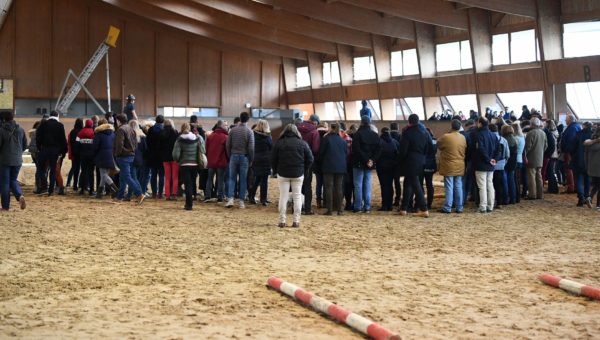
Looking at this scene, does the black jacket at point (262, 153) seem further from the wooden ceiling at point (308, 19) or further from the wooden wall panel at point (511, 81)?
the wooden wall panel at point (511, 81)

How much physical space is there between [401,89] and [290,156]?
1836cm

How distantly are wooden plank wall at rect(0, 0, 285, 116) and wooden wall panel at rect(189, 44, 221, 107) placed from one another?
45mm

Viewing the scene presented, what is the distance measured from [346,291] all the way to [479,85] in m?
18.4

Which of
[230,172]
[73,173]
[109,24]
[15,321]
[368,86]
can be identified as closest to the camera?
[15,321]

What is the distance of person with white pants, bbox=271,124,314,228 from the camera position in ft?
33.3

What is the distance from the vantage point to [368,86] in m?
30.0

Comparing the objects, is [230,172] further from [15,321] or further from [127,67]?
[127,67]

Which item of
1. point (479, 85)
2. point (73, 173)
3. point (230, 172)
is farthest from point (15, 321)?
point (479, 85)

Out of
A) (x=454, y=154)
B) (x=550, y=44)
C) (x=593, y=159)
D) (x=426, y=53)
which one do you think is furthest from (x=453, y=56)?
(x=454, y=154)

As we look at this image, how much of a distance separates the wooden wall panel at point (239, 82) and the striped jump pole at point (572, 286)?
Answer: 2967 cm

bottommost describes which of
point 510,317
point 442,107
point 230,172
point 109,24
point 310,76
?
point 510,317

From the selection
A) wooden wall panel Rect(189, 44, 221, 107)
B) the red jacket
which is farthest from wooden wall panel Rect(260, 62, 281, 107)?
the red jacket

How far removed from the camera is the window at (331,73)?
33562 mm

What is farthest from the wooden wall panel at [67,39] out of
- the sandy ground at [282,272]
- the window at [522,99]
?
the sandy ground at [282,272]
